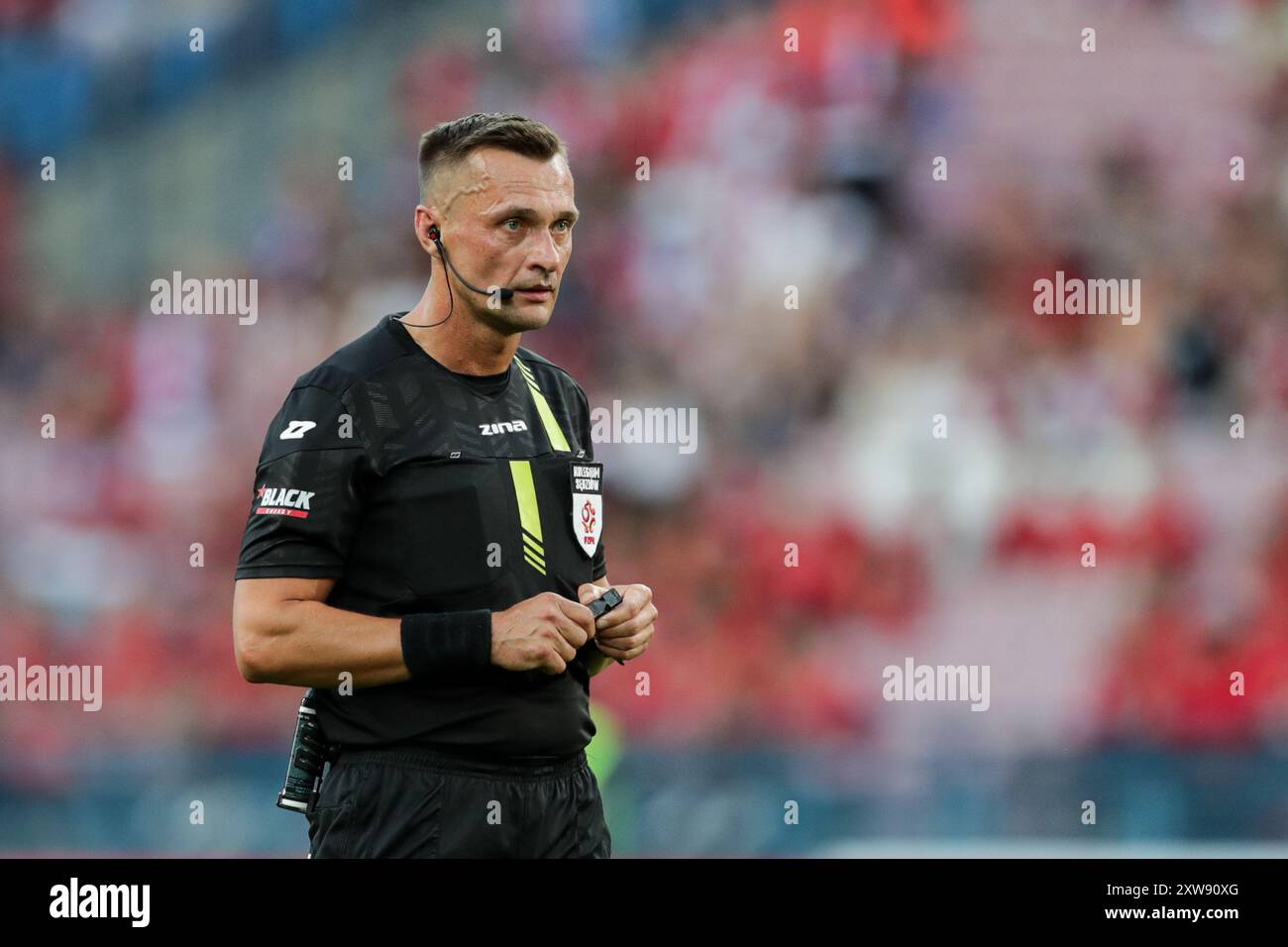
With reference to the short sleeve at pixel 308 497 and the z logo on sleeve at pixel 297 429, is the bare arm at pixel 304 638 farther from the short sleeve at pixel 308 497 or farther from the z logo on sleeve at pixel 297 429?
the z logo on sleeve at pixel 297 429

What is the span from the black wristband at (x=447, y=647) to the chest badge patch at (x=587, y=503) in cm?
35

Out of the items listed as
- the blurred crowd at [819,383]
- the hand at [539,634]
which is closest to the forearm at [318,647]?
the hand at [539,634]

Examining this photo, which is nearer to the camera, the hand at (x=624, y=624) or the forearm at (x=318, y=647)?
the forearm at (x=318, y=647)

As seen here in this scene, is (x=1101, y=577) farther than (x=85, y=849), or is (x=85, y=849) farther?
(x=1101, y=577)

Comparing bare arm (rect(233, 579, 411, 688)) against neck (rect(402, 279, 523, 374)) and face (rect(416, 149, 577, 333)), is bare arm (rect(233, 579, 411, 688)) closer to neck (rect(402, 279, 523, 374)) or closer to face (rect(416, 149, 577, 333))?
neck (rect(402, 279, 523, 374))

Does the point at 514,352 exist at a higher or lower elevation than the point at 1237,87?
lower

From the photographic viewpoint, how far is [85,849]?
6078 millimetres

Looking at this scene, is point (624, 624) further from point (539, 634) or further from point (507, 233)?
point (507, 233)

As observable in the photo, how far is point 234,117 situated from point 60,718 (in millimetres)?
2821

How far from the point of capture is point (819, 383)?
667 centimetres

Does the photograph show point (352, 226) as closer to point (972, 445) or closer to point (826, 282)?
point (826, 282)

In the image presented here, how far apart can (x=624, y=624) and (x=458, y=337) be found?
62 cm

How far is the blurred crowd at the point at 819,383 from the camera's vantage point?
635 cm
